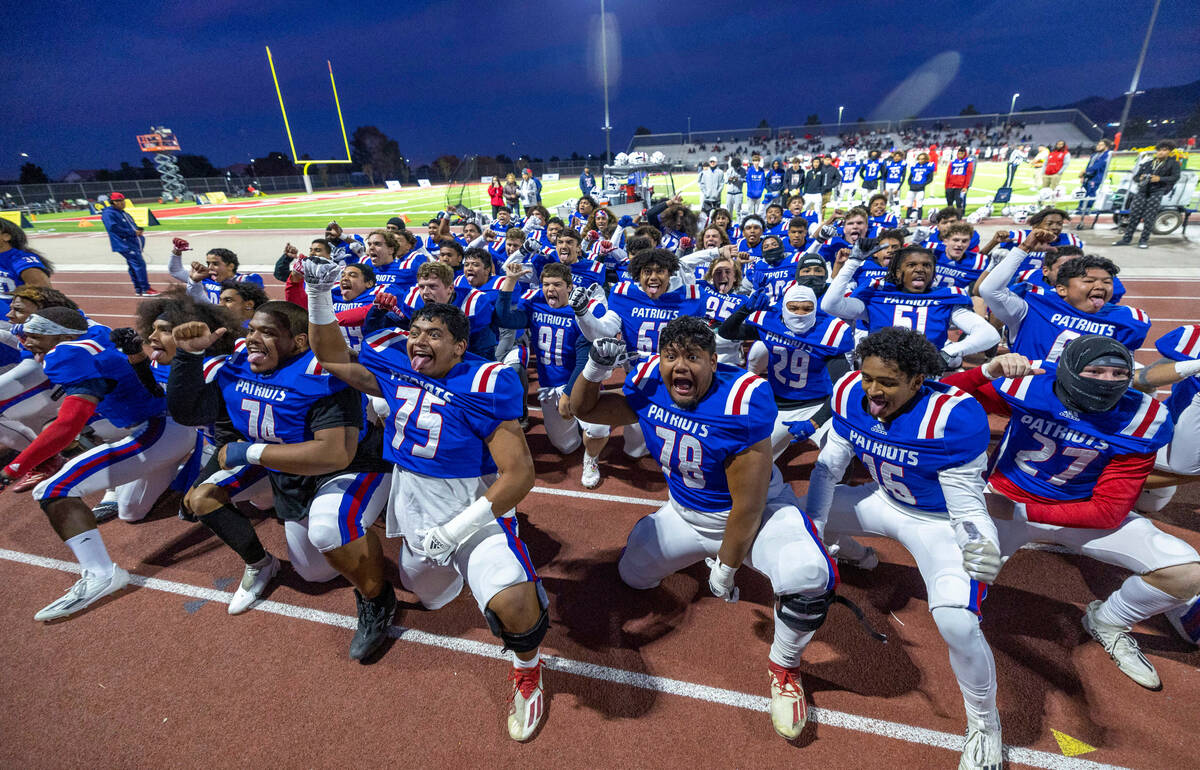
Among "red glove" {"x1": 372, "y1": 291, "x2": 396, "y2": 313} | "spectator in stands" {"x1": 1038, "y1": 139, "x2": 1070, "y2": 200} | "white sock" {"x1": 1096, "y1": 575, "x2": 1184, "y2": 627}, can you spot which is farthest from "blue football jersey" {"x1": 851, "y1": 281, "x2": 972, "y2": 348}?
"spectator in stands" {"x1": 1038, "y1": 139, "x2": 1070, "y2": 200}

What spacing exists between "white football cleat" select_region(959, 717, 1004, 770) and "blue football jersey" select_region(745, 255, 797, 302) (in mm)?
5075

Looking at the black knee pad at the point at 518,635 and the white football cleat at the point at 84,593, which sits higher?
the black knee pad at the point at 518,635

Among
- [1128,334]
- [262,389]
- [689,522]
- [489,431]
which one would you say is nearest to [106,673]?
[262,389]

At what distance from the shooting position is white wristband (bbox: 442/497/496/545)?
9.17ft

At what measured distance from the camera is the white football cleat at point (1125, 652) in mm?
2980

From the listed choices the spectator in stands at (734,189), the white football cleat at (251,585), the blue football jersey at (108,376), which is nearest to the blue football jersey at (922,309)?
the white football cleat at (251,585)

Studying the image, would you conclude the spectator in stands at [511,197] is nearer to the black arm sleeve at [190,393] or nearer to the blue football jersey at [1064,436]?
the black arm sleeve at [190,393]

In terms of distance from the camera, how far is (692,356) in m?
2.91

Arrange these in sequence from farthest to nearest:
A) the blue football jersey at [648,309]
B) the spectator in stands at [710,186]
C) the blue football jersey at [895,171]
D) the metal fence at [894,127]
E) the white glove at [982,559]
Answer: the metal fence at [894,127]
the blue football jersey at [895,171]
the spectator in stands at [710,186]
the blue football jersey at [648,309]
the white glove at [982,559]

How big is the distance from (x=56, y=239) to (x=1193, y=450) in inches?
1577

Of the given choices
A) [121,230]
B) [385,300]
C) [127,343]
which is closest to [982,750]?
[385,300]

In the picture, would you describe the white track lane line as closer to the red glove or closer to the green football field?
the red glove

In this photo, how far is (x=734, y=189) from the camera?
21172mm

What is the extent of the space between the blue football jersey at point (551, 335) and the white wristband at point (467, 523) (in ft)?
9.18
